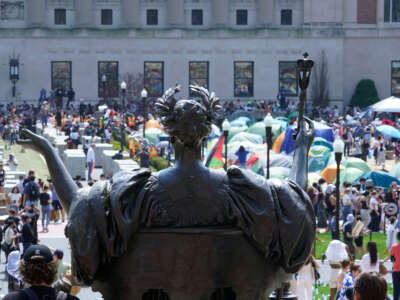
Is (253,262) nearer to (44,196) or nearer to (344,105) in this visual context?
(44,196)

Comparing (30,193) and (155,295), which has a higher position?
(155,295)

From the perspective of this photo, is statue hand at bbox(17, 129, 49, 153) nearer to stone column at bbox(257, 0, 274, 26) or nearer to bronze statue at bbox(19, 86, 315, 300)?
bronze statue at bbox(19, 86, 315, 300)

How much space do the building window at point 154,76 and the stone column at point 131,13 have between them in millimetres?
3394

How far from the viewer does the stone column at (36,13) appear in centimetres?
7288

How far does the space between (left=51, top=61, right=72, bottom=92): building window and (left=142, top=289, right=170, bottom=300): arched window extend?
230 feet

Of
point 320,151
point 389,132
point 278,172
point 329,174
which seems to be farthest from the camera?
point 389,132

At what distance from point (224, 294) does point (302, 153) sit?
72 cm

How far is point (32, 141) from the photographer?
146 inches

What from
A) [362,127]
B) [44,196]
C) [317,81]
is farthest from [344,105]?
[44,196]

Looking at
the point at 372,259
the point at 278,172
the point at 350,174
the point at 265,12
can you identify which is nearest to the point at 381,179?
the point at 350,174

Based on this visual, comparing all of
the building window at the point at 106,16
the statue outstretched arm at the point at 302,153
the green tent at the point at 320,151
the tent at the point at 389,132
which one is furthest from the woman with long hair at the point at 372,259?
the building window at the point at 106,16

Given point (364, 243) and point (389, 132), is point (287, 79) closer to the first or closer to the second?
point (389, 132)

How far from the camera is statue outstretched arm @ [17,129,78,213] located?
11.5 ft

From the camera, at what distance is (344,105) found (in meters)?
73.8
